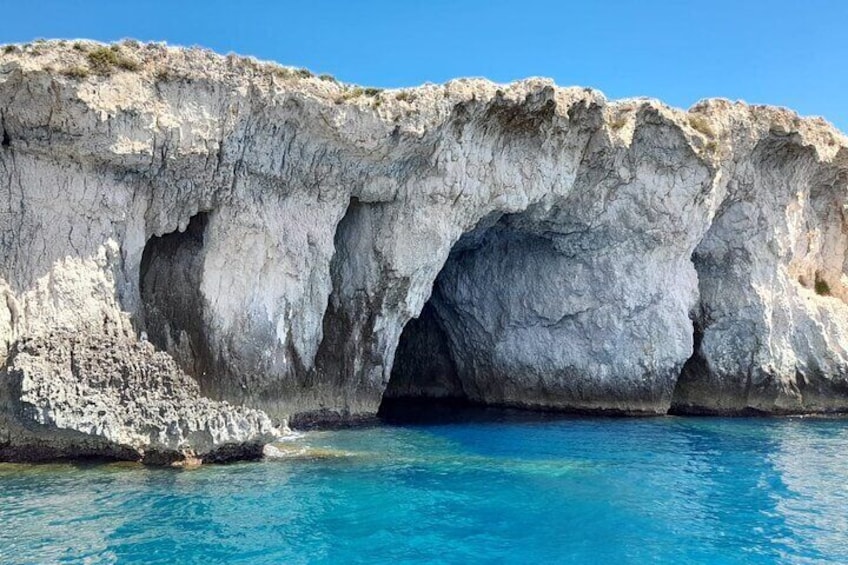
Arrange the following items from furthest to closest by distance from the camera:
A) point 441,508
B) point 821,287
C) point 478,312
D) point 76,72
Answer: point 821,287, point 478,312, point 76,72, point 441,508

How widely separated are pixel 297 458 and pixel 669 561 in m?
9.26

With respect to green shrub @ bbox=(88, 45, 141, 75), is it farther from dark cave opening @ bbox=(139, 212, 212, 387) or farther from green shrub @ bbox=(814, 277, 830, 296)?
green shrub @ bbox=(814, 277, 830, 296)

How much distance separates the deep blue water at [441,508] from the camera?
1163cm

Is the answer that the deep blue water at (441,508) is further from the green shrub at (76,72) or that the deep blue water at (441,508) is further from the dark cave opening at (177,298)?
the green shrub at (76,72)

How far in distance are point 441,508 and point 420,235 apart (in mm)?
11649

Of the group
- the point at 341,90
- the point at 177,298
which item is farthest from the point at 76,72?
the point at 341,90

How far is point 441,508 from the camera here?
14047 millimetres

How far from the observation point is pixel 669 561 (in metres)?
11.6

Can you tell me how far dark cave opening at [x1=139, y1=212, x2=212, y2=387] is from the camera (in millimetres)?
20406

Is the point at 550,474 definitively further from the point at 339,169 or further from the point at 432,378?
the point at 432,378

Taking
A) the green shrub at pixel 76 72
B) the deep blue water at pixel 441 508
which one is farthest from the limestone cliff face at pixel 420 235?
the deep blue water at pixel 441 508

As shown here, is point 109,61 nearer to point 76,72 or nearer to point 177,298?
point 76,72

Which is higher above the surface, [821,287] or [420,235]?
[420,235]

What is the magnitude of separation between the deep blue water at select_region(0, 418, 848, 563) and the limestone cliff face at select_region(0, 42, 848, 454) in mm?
4661
